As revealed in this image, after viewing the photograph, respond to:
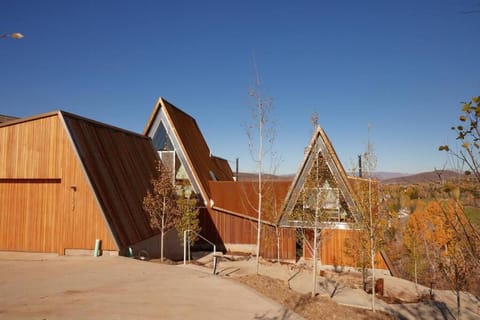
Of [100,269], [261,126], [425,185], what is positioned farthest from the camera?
[261,126]

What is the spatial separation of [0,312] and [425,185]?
7946 millimetres

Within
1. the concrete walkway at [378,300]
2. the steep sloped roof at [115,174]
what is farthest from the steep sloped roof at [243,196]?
the steep sloped roof at [115,174]

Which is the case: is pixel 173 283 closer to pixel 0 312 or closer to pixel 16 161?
pixel 0 312

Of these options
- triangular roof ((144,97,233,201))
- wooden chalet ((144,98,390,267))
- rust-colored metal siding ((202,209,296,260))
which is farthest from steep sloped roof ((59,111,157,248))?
rust-colored metal siding ((202,209,296,260))

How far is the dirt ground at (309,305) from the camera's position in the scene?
7.83 metres

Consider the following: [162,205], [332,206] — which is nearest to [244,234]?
[332,206]

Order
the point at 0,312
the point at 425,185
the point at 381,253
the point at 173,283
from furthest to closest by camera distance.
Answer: the point at 381,253, the point at 173,283, the point at 0,312, the point at 425,185

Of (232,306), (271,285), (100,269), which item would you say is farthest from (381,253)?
(100,269)

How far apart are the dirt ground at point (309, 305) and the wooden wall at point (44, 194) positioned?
580 cm

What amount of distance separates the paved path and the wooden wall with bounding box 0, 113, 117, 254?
109 centimetres

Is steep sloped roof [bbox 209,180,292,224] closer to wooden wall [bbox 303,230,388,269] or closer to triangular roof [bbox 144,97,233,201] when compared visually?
triangular roof [bbox 144,97,233,201]

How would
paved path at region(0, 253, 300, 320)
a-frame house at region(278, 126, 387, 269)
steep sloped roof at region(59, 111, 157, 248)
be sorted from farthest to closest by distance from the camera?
a-frame house at region(278, 126, 387, 269) → steep sloped roof at region(59, 111, 157, 248) → paved path at region(0, 253, 300, 320)

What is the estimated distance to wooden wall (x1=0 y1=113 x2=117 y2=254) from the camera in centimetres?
1145

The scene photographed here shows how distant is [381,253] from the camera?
16266 millimetres
